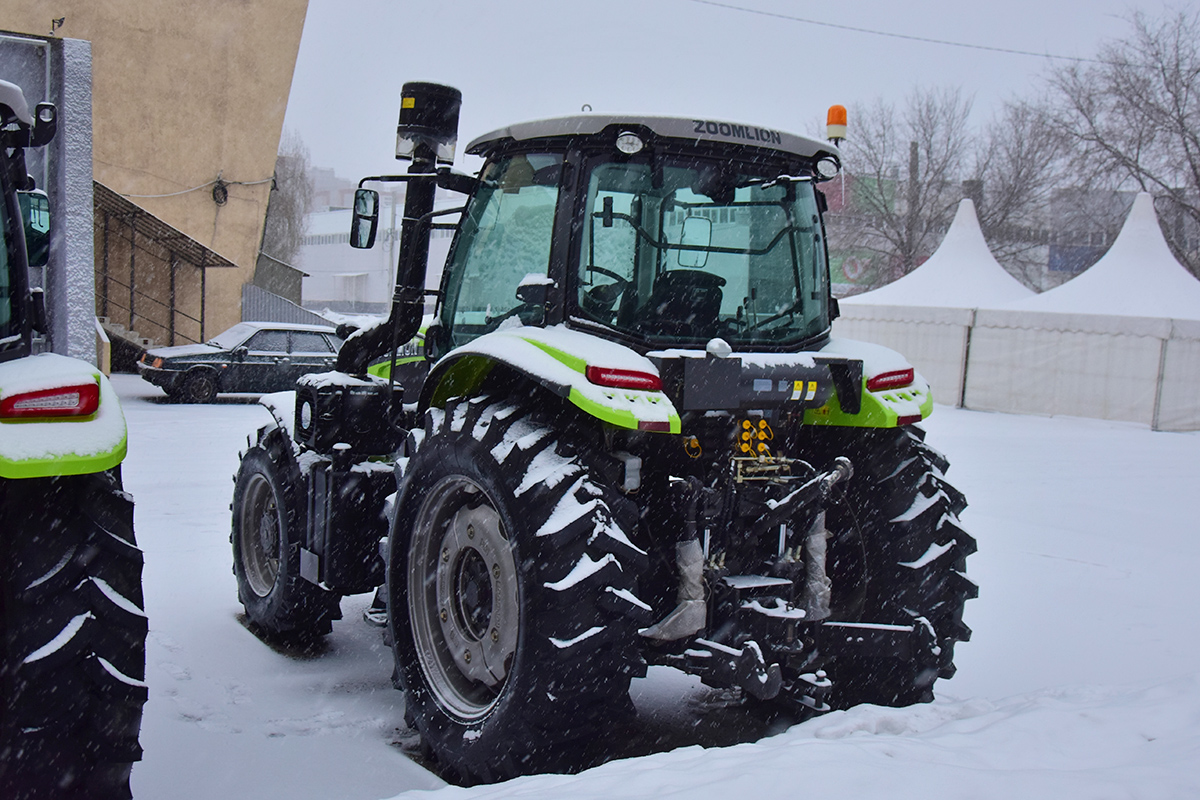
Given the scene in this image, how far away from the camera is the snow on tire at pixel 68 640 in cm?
261

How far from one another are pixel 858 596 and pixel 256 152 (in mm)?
21945

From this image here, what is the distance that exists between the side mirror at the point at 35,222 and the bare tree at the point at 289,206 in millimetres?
53096

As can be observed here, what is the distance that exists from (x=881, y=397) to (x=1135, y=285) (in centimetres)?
1698

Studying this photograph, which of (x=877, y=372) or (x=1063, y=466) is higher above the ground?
(x=877, y=372)

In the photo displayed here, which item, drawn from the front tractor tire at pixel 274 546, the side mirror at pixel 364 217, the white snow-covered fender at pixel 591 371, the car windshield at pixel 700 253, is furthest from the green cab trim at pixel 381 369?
the car windshield at pixel 700 253

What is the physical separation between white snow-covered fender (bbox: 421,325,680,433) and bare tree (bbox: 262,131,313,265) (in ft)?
176

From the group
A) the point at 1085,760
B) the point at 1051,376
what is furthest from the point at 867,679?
the point at 1051,376

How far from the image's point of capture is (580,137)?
3.86m

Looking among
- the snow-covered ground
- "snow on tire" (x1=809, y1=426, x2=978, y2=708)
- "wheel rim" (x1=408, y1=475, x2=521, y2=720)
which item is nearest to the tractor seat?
"snow on tire" (x1=809, y1=426, x2=978, y2=708)

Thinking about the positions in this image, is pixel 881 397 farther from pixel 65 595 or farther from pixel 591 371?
pixel 65 595

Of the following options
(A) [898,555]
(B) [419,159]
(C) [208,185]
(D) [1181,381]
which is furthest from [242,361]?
(D) [1181,381]

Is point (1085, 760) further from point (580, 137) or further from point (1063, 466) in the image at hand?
point (1063, 466)

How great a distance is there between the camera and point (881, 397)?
4.12m

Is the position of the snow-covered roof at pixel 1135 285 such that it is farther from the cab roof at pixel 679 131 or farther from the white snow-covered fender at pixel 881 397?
the cab roof at pixel 679 131
